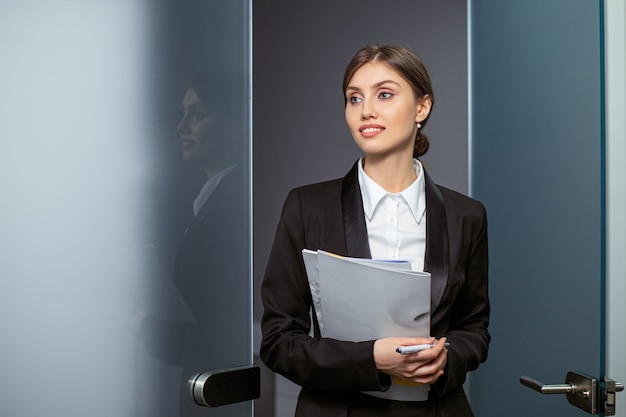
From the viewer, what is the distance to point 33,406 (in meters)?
1.03

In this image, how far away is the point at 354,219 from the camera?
1491mm

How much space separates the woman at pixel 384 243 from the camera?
1.41 meters

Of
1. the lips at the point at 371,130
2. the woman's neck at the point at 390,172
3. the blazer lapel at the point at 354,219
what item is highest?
the lips at the point at 371,130

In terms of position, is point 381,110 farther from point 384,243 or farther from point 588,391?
point 588,391

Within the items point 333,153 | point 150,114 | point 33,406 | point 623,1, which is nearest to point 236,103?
point 150,114

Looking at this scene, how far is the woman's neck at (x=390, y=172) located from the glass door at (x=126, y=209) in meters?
0.30

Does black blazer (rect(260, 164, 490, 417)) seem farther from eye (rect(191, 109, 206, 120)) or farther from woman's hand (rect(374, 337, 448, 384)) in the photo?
eye (rect(191, 109, 206, 120))

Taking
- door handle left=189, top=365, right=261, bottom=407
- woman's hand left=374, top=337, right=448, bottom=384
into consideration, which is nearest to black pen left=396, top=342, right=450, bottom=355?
woman's hand left=374, top=337, right=448, bottom=384

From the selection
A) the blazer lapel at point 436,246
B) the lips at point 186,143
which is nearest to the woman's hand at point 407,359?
the blazer lapel at point 436,246

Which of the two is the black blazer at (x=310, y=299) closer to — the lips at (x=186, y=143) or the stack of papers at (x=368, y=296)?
the stack of papers at (x=368, y=296)

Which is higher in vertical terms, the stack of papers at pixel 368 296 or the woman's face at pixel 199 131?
the woman's face at pixel 199 131

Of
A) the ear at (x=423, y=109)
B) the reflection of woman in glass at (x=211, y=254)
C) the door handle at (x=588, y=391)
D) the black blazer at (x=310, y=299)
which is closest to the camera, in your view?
the reflection of woman in glass at (x=211, y=254)

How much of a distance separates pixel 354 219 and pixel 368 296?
0.22 m

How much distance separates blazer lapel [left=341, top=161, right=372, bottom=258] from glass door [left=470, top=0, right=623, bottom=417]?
19.1 inches
